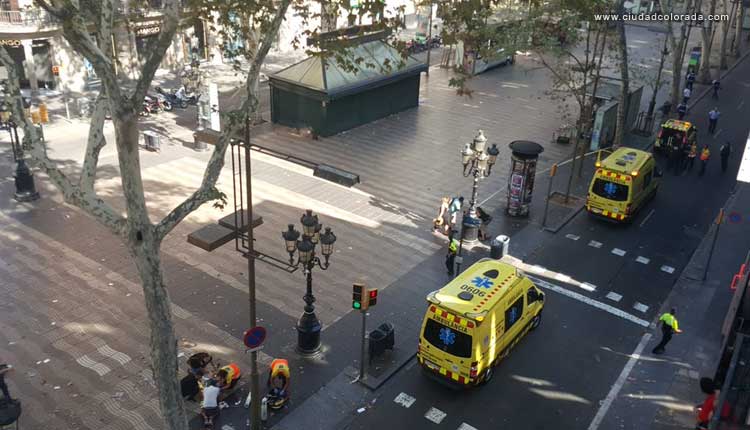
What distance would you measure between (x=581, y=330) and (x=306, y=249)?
8.22 metres

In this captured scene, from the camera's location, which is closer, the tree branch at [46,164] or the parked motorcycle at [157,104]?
the tree branch at [46,164]

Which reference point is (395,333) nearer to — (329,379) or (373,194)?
(329,379)

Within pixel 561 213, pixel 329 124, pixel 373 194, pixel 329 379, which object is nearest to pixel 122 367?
pixel 329 379

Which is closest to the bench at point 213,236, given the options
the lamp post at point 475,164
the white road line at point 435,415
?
the white road line at point 435,415

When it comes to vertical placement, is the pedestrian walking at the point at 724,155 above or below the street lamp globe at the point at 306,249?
below

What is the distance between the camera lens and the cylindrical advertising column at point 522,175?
75.4ft

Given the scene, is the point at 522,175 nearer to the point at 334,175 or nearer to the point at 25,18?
the point at 334,175

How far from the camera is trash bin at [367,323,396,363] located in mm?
15476

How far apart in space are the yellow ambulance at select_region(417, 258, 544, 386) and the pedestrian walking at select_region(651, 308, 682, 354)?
144 inches

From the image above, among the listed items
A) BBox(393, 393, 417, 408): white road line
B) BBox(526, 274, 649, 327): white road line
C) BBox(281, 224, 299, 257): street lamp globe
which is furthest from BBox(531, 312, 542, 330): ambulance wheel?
BBox(281, 224, 299, 257): street lamp globe

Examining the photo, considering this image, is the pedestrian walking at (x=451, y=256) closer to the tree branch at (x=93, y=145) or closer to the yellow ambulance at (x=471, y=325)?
the yellow ambulance at (x=471, y=325)

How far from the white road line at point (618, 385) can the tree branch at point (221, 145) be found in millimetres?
9548

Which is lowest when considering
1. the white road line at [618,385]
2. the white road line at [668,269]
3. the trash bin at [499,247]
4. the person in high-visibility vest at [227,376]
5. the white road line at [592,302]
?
the white road line at [618,385]

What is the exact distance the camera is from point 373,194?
25.1 metres
